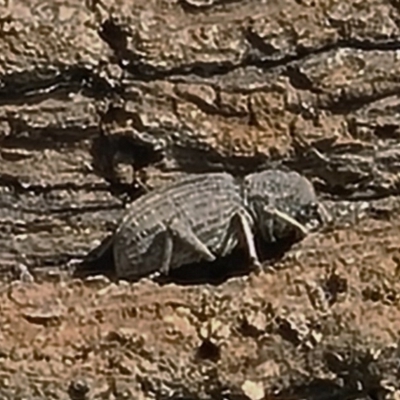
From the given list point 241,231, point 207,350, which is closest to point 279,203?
point 241,231

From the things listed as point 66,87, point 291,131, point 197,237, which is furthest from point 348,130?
point 66,87

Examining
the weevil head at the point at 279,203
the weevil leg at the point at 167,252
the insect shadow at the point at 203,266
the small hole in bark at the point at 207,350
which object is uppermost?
the weevil head at the point at 279,203

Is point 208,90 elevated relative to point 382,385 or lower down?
elevated

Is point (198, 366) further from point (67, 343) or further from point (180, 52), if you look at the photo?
point (180, 52)

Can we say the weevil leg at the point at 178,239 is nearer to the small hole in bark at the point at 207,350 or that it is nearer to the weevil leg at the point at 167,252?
the weevil leg at the point at 167,252

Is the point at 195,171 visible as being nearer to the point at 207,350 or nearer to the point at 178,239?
the point at 178,239

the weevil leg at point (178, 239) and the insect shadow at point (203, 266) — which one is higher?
the weevil leg at point (178, 239)

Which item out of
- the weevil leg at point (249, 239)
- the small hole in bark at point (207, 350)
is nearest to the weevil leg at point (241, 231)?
the weevil leg at point (249, 239)
